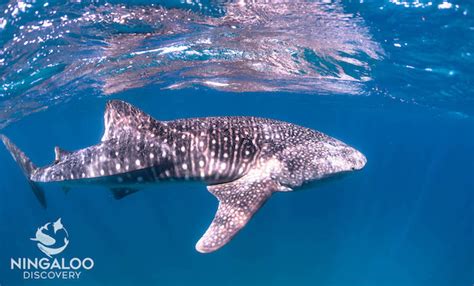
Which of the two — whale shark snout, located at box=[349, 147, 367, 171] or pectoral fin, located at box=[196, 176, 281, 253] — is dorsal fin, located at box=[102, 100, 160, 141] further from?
whale shark snout, located at box=[349, 147, 367, 171]

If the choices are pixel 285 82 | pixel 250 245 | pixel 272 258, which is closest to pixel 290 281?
pixel 272 258

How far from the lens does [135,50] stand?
15281 mm

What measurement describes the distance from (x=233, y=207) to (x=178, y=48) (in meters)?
11.2

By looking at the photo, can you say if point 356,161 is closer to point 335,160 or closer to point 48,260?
point 335,160

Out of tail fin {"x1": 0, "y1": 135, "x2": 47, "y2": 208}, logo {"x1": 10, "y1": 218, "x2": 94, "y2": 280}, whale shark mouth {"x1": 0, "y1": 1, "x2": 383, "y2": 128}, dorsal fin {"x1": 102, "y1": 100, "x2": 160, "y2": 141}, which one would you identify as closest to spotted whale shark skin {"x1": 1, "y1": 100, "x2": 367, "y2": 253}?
dorsal fin {"x1": 102, "y1": 100, "x2": 160, "y2": 141}

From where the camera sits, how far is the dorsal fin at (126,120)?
6453 mm

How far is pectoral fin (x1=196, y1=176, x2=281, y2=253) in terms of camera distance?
201 inches

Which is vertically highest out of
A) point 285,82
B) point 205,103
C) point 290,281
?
point 285,82

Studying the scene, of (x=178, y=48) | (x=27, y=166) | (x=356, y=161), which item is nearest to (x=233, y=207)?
(x=356, y=161)

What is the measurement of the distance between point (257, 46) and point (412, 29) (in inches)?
229

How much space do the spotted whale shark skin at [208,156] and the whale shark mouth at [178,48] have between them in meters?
5.13

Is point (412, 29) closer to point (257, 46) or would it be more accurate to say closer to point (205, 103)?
point (257, 46)

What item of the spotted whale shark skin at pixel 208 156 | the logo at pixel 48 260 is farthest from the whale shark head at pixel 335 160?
the logo at pixel 48 260

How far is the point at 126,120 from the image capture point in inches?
255
